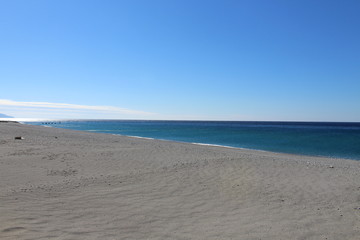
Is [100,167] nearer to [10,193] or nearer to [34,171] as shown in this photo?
[34,171]

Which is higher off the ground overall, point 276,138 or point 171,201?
point 276,138

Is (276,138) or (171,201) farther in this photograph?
(276,138)

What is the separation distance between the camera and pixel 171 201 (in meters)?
7.32

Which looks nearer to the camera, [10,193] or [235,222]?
[235,222]

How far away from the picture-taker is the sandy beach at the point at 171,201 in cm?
543

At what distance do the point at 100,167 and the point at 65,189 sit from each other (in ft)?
10.7

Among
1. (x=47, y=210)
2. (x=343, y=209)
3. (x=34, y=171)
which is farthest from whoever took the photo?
(x=34, y=171)

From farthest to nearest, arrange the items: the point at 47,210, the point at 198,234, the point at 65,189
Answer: the point at 65,189 < the point at 47,210 < the point at 198,234

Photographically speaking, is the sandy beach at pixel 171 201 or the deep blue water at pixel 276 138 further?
the deep blue water at pixel 276 138

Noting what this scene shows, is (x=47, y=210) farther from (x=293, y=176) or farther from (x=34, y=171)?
(x=293, y=176)

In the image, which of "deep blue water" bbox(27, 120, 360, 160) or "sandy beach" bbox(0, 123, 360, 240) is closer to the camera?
"sandy beach" bbox(0, 123, 360, 240)

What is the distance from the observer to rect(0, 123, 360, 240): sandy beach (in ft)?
17.8

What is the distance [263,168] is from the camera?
12070mm

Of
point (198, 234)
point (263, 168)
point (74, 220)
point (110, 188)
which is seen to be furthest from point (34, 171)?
point (263, 168)
